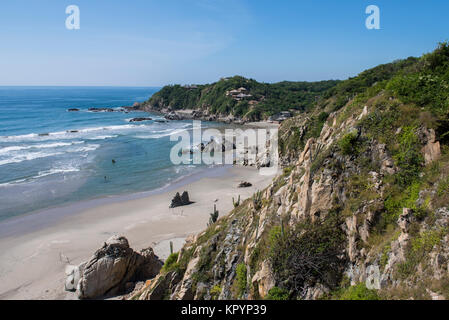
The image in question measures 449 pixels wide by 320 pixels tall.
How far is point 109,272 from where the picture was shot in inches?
651

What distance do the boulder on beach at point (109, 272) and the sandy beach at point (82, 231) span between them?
1210 millimetres

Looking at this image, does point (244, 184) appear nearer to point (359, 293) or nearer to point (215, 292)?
point (215, 292)

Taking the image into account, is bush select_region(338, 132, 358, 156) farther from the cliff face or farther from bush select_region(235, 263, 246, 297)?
bush select_region(235, 263, 246, 297)

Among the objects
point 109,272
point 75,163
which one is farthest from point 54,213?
point 75,163

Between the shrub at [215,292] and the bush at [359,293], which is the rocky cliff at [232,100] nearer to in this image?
the shrub at [215,292]

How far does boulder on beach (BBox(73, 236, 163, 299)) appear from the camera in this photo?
1625cm

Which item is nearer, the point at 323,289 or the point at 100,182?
the point at 323,289

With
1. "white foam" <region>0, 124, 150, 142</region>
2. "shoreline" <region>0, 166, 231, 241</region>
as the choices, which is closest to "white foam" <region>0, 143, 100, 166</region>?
"white foam" <region>0, 124, 150, 142</region>

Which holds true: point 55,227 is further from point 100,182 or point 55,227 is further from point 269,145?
point 269,145

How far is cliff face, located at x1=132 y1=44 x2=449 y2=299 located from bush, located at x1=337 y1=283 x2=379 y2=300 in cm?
3

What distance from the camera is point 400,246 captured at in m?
7.16

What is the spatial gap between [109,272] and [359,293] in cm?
1452

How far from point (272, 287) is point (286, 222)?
105 inches
